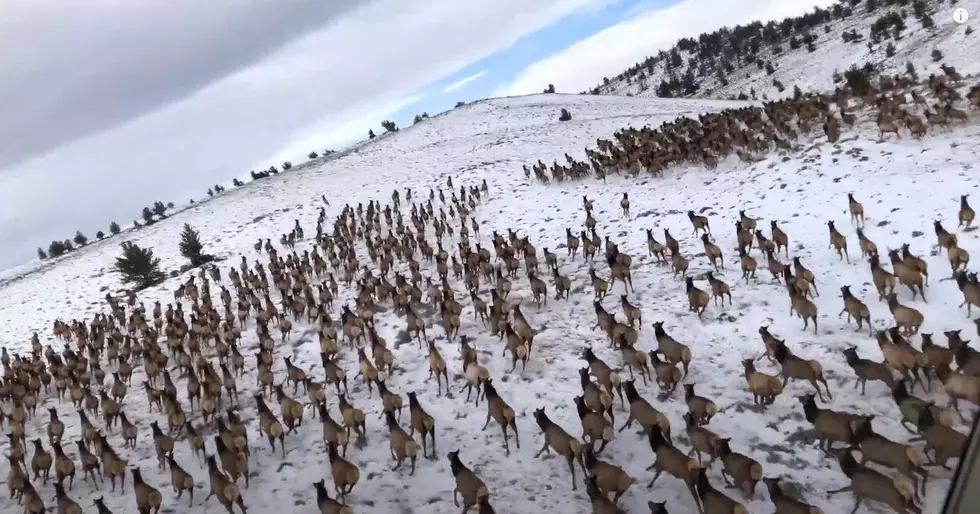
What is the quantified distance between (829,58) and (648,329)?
42204mm

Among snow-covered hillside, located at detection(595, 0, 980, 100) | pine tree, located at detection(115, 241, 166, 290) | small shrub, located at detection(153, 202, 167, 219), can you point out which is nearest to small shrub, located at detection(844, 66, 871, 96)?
snow-covered hillside, located at detection(595, 0, 980, 100)

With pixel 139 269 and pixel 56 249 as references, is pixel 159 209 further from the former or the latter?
pixel 139 269

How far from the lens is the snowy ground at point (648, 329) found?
6.76m

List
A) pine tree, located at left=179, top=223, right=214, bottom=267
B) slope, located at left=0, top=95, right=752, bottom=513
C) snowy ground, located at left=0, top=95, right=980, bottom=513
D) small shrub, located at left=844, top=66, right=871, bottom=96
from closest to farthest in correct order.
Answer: snowy ground, located at left=0, top=95, right=980, bottom=513 < slope, located at left=0, top=95, right=752, bottom=513 < small shrub, located at left=844, top=66, right=871, bottom=96 < pine tree, located at left=179, top=223, right=214, bottom=267

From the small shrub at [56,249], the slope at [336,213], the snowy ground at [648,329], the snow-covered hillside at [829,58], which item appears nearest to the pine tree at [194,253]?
the slope at [336,213]

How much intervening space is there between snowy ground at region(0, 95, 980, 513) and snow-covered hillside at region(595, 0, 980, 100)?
392 inches

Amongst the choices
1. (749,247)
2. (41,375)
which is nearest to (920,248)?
(749,247)

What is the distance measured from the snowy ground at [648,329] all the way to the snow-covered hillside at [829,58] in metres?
9.96

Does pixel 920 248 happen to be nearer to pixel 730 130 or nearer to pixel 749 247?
pixel 749 247

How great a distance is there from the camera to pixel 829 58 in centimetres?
4297

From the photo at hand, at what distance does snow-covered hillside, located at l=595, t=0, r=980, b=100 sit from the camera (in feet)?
78.8

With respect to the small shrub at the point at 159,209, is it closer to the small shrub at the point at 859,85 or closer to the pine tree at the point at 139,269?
the pine tree at the point at 139,269

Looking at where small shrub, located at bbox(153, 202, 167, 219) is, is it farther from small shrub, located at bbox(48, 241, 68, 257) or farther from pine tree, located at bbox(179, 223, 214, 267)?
pine tree, located at bbox(179, 223, 214, 267)

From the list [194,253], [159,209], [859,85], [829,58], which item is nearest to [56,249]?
[159,209]
